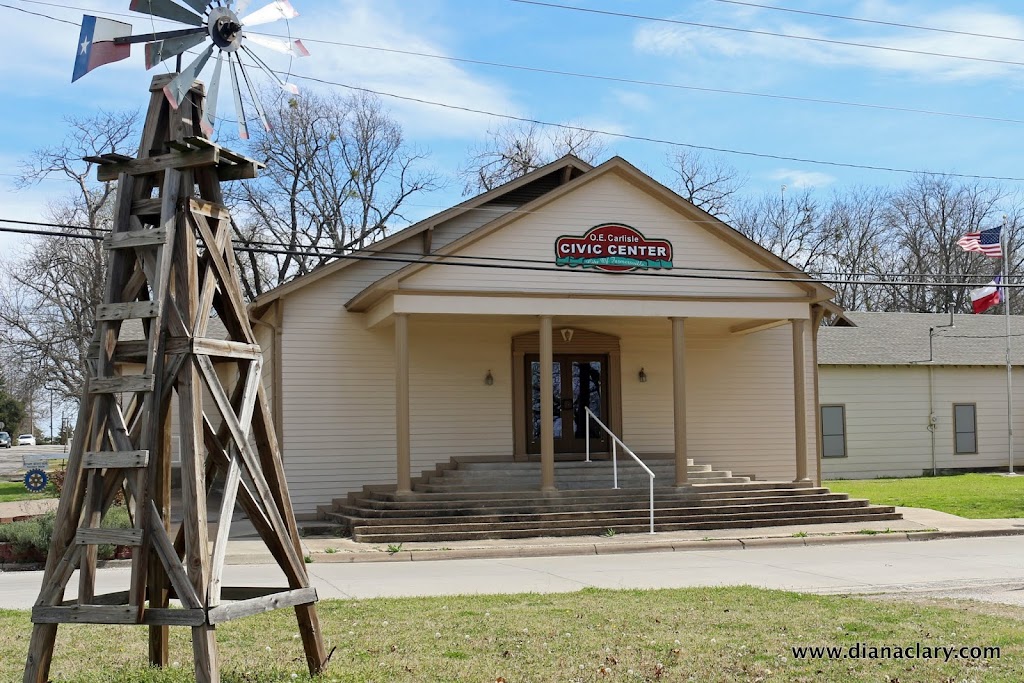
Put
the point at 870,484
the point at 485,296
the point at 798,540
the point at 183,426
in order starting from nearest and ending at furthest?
the point at 183,426 < the point at 798,540 < the point at 485,296 < the point at 870,484

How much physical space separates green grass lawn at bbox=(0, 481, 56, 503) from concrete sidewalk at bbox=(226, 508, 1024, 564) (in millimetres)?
11903

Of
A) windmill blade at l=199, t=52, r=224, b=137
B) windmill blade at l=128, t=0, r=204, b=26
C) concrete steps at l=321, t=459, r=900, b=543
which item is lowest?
concrete steps at l=321, t=459, r=900, b=543

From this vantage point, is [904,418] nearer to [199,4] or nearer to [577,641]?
[577,641]

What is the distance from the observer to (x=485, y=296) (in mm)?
19594

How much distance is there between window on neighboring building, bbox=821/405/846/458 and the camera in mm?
31234

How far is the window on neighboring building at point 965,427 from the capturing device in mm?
32469

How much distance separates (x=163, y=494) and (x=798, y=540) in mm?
12798

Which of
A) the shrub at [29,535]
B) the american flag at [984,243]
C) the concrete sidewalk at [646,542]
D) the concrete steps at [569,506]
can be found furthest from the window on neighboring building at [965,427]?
the shrub at [29,535]

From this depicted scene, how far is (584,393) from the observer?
23406mm

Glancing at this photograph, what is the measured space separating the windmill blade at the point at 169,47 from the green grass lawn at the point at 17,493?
22.8m

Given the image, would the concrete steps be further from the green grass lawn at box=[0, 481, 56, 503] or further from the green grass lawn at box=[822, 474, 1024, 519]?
the green grass lawn at box=[0, 481, 56, 503]

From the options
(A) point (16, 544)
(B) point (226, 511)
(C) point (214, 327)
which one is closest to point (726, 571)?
(B) point (226, 511)

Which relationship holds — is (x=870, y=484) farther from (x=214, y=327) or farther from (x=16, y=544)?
(x=16, y=544)

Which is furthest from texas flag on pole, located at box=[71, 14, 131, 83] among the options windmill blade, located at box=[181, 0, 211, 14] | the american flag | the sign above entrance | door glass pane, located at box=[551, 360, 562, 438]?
the american flag
